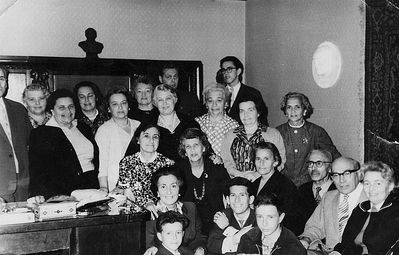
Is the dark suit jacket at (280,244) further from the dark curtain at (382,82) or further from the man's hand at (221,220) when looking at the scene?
the dark curtain at (382,82)

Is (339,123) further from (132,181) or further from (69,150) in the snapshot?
(69,150)

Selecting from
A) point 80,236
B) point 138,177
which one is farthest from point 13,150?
point 80,236

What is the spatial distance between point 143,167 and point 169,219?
752 mm

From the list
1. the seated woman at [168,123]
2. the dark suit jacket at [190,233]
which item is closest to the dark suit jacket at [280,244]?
the dark suit jacket at [190,233]

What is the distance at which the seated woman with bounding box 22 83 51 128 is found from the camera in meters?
4.34

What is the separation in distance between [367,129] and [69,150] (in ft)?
8.64

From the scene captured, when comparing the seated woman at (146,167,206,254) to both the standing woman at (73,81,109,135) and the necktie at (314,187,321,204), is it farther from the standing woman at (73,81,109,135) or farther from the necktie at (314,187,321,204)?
the standing woman at (73,81,109,135)

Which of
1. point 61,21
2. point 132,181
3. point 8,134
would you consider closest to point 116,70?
point 61,21

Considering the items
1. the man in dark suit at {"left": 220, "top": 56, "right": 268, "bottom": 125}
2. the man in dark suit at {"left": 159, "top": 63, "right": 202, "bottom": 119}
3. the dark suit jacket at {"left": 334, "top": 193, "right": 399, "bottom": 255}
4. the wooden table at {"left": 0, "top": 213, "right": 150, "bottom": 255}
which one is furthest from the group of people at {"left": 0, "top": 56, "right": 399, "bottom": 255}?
the man in dark suit at {"left": 220, "top": 56, "right": 268, "bottom": 125}

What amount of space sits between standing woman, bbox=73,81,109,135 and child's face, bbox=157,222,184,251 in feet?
6.16

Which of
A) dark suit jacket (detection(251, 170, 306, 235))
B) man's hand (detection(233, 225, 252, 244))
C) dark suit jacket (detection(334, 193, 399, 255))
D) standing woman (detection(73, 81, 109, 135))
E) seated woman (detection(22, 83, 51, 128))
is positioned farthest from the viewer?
standing woman (detection(73, 81, 109, 135))

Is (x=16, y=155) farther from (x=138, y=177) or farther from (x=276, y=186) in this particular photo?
(x=276, y=186)

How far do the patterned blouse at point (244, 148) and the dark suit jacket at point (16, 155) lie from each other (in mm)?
1831

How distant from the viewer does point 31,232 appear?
9.01 feet
